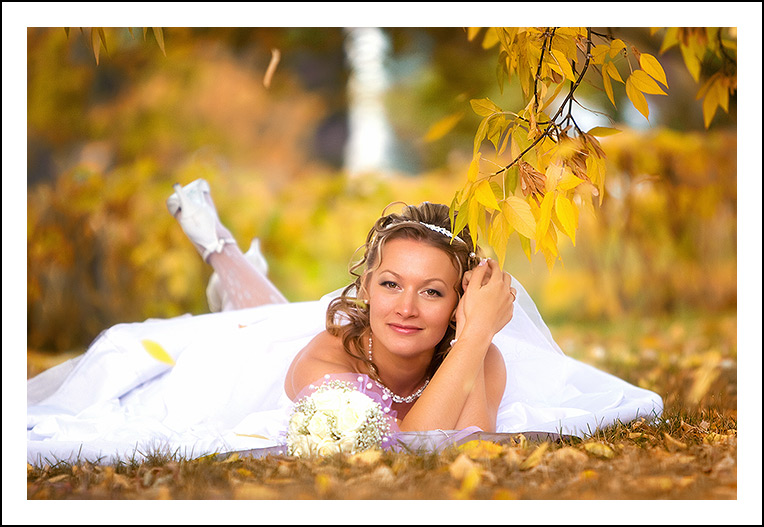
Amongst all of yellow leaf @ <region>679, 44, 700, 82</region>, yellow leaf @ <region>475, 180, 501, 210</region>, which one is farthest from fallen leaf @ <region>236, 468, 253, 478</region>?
yellow leaf @ <region>679, 44, 700, 82</region>

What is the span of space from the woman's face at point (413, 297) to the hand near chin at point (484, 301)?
79 mm

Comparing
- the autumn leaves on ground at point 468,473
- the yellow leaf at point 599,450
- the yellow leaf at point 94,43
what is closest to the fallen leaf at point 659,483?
the autumn leaves on ground at point 468,473

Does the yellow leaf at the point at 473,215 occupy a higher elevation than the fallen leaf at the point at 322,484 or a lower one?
higher

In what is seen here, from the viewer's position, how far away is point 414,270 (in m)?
2.57

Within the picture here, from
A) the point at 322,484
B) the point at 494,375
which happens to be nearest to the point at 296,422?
the point at 322,484

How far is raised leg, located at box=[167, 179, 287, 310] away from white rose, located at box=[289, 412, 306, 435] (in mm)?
1870

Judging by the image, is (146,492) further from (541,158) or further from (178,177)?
(178,177)

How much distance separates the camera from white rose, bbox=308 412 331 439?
2.23 m

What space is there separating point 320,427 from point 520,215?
35.2 inches

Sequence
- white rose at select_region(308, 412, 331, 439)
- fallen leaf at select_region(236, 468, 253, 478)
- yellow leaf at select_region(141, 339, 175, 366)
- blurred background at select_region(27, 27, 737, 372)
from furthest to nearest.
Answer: blurred background at select_region(27, 27, 737, 372)
yellow leaf at select_region(141, 339, 175, 366)
white rose at select_region(308, 412, 331, 439)
fallen leaf at select_region(236, 468, 253, 478)

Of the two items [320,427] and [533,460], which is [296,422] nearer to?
[320,427]

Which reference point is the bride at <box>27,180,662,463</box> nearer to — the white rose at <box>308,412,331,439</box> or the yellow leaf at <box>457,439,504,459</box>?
the yellow leaf at <box>457,439,504,459</box>

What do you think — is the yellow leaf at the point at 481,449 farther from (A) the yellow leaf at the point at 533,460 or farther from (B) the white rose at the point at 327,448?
(B) the white rose at the point at 327,448

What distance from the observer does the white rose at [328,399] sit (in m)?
2.25
